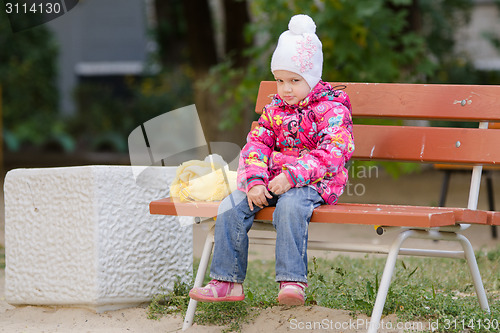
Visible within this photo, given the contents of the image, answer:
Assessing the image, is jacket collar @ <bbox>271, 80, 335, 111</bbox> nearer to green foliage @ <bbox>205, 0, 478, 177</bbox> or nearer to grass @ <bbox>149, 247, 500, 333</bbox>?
grass @ <bbox>149, 247, 500, 333</bbox>

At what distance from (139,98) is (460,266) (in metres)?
12.4

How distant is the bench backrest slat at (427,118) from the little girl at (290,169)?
1.02 feet

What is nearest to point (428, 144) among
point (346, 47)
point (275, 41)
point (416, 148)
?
point (416, 148)

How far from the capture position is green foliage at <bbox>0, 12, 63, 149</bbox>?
49.0 feet

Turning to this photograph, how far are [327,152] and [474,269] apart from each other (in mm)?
796

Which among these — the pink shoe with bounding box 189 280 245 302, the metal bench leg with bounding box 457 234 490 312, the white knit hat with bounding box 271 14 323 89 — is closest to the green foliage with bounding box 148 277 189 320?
the pink shoe with bounding box 189 280 245 302

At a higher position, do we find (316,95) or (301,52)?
(301,52)

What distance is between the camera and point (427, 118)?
3.33 m

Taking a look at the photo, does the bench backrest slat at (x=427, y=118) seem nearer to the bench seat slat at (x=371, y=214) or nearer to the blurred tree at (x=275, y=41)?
the bench seat slat at (x=371, y=214)

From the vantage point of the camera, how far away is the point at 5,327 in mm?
3266

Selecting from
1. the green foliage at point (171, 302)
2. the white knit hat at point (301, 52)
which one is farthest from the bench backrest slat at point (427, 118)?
the green foliage at point (171, 302)

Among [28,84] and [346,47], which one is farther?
[28,84]

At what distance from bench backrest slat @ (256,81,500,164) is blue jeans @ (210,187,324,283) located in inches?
22.9

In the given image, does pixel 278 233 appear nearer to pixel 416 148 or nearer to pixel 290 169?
pixel 290 169
